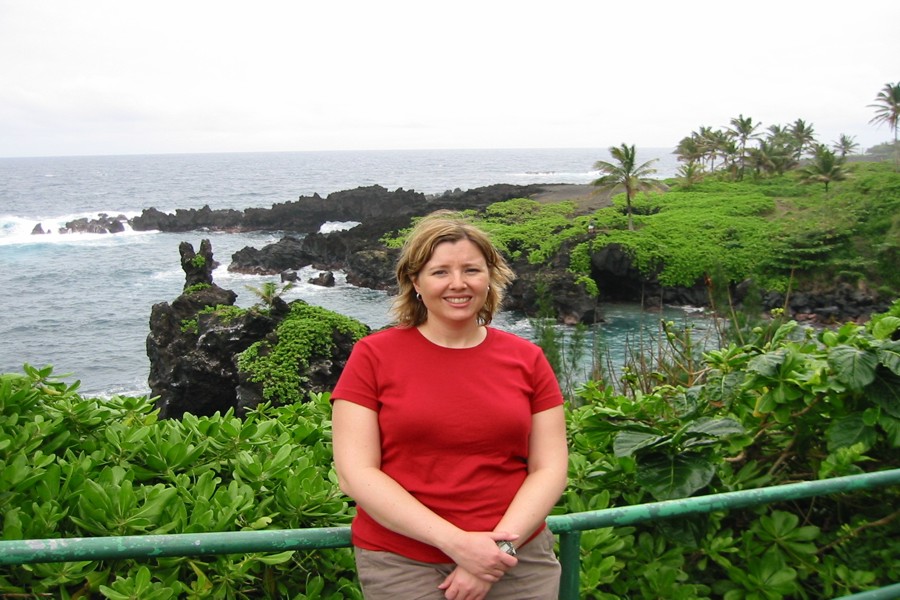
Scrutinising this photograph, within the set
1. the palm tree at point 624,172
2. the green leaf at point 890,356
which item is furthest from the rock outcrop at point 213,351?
the palm tree at point 624,172

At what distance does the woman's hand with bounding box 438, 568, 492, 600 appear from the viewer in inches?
66.5

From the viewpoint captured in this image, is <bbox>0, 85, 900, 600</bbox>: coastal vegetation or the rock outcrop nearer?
<bbox>0, 85, 900, 600</bbox>: coastal vegetation

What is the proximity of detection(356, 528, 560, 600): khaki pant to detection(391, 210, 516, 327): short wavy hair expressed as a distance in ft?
2.09

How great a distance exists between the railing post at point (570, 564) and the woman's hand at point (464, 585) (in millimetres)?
233

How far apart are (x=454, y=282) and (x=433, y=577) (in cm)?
72

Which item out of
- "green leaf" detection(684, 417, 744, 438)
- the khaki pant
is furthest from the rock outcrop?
the khaki pant

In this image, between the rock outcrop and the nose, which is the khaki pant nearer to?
the nose

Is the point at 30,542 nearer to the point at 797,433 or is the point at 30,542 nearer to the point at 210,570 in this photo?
the point at 210,570

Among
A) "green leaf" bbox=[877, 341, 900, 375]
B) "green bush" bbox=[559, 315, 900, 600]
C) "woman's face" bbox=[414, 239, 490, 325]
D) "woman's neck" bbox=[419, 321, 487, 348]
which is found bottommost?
"green bush" bbox=[559, 315, 900, 600]

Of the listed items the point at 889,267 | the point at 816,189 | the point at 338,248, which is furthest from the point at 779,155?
the point at 338,248

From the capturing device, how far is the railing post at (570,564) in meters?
1.83

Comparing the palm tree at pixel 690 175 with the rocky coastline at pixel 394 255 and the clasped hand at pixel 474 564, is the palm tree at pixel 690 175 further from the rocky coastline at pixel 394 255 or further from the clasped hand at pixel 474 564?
the clasped hand at pixel 474 564

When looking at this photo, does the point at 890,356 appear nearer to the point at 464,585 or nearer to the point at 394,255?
the point at 464,585

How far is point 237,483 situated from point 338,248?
4116 cm
